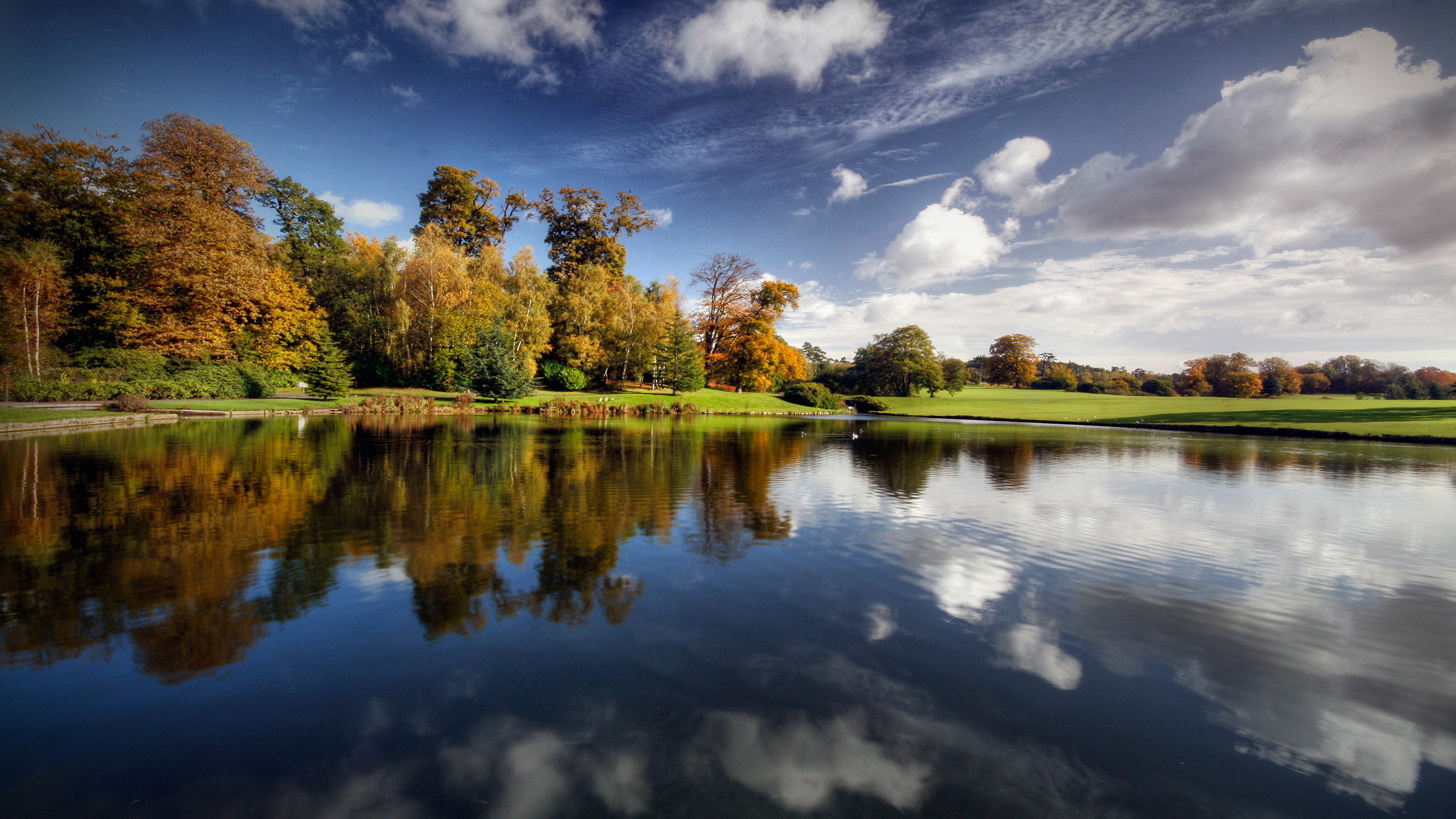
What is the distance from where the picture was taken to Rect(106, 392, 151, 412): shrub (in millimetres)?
22500

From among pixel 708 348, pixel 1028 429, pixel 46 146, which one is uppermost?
pixel 46 146

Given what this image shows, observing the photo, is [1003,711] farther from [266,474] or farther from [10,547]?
[266,474]

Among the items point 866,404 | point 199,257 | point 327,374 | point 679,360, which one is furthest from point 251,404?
point 866,404

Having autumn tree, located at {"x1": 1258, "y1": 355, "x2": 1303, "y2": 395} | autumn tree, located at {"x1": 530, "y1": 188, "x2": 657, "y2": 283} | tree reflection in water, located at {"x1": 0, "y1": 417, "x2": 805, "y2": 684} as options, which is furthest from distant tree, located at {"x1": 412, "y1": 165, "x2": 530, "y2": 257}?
autumn tree, located at {"x1": 1258, "y1": 355, "x2": 1303, "y2": 395}

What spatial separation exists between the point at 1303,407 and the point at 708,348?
49.9m

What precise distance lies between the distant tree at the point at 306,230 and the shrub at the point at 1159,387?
87472mm

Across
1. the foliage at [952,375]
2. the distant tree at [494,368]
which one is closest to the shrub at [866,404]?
the foliage at [952,375]

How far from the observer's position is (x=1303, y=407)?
145 ft

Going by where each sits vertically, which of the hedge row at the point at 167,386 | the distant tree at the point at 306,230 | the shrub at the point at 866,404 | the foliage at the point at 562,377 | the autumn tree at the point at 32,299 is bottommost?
the shrub at the point at 866,404

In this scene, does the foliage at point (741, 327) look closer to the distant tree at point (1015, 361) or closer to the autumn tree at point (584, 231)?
the autumn tree at point (584, 231)

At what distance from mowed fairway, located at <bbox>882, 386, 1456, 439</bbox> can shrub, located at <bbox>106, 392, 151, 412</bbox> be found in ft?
163

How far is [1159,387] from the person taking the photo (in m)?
70.0

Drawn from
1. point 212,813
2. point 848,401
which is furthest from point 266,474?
point 848,401

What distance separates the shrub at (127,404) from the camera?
2250cm
